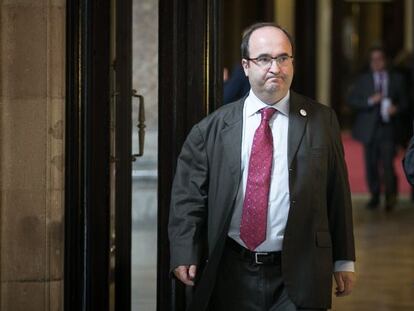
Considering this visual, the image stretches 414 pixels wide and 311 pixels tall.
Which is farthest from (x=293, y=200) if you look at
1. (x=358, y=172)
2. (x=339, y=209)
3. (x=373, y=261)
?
(x=358, y=172)

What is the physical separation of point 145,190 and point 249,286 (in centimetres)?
141

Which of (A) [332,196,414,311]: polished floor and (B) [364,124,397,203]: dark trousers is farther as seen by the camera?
(B) [364,124,397,203]: dark trousers

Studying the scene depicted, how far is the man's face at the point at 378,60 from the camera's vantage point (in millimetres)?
11781

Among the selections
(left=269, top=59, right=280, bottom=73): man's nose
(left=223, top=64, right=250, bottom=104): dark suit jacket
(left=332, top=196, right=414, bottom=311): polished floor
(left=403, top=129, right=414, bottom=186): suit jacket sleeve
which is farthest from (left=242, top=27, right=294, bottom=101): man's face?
(left=223, top=64, right=250, bottom=104): dark suit jacket

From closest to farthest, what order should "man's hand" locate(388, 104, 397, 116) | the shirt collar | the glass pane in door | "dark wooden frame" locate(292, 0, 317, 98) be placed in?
the shirt collar → the glass pane in door → "man's hand" locate(388, 104, 397, 116) → "dark wooden frame" locate(292, 0, 317, 98)

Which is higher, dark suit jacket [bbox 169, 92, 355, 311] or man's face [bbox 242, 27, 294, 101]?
man's face [bbox 242, 27, 294, 101]

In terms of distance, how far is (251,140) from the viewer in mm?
4465

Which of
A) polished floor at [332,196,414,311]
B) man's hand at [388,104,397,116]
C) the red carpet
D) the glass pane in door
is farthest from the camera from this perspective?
the red carpet

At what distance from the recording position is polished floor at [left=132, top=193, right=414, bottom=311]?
5621 millimetres

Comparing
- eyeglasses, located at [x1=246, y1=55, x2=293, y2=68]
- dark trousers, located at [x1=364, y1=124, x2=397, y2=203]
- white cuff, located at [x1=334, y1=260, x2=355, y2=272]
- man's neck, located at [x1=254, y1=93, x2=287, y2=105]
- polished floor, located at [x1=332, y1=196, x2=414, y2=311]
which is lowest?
polished floor, located at [x1=332, y1=196, x2=414, y2=311]

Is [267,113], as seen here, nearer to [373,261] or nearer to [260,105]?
[260,105]

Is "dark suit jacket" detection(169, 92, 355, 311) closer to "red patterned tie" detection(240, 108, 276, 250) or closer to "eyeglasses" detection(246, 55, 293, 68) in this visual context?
"red patterned tie" detection(240, 108, 276, 250)

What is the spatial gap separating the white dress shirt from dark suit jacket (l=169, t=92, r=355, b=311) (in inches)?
1.2

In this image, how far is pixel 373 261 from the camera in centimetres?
899
